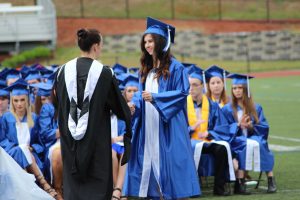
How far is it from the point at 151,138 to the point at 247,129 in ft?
9.62

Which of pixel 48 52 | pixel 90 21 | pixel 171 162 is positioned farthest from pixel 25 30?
pixel 171 162

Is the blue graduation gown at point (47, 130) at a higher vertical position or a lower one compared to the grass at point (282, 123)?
higher

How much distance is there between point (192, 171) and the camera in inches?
323

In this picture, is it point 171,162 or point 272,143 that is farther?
point 272,143

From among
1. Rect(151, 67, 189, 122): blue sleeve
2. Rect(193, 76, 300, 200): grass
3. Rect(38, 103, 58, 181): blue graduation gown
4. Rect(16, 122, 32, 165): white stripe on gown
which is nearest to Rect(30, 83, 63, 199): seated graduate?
Rect(38, 103, 58, 181): blue graduation gown

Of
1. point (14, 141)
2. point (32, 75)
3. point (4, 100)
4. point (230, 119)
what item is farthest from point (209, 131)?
point (32, 75)

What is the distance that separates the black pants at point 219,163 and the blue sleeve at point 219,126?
0.15 meters

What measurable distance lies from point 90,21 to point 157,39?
4002cm

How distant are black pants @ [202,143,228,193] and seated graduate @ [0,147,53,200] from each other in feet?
7.64

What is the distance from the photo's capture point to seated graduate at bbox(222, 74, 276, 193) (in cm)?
1060

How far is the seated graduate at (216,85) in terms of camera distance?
36.7 feet

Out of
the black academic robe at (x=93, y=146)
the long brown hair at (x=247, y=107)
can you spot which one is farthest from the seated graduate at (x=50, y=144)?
the black academic robe at (x=93, y=146)

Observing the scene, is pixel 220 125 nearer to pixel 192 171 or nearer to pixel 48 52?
pixel 192 171

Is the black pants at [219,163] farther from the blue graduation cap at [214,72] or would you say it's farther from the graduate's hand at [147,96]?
the graduate's hand at [147,96]
